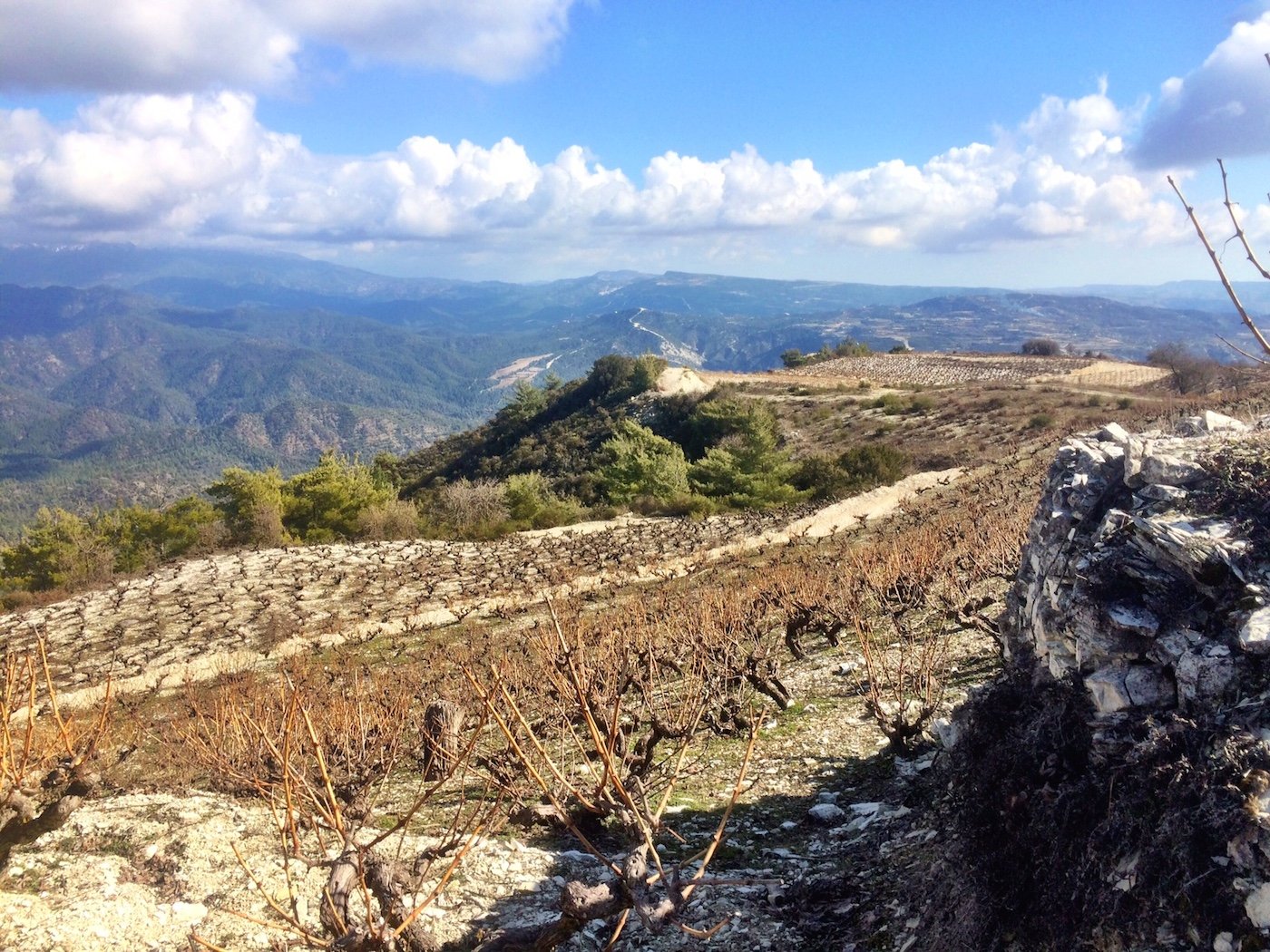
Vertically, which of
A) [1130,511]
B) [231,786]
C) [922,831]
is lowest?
[231,786]

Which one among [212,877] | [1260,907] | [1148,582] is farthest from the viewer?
[212,877]

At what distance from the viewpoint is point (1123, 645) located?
3.61 m

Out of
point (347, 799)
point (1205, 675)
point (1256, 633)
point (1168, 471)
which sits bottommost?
point (347, 799)

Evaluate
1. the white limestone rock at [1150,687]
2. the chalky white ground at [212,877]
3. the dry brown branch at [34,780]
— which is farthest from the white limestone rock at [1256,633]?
the dry brown branch at [34,780]

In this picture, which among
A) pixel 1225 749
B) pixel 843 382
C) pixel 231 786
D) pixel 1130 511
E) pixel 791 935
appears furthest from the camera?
pixel 843 382

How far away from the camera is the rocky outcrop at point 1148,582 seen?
3.24m

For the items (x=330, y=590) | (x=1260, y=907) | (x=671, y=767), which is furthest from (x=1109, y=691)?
(x=330, y=590)

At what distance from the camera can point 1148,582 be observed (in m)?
3.65

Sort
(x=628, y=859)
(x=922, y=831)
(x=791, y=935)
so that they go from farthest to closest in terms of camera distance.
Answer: (x=922, y=831)
(x=791, y=935)
(x=628, y=859)

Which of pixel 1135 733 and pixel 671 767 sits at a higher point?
pixel 1135 733

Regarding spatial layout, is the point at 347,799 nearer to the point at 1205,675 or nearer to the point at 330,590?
the point at 1205,675

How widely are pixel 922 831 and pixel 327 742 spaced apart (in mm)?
5490

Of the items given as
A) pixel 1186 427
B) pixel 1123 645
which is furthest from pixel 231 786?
pixel 1186 427

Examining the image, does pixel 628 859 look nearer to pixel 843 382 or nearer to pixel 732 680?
pixel 732 680
